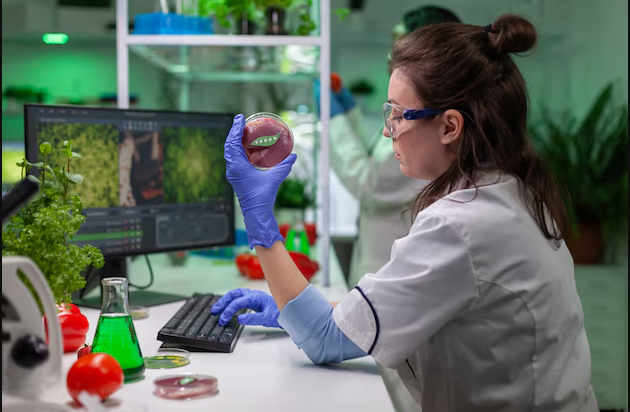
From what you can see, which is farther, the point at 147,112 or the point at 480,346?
the point at 147,112

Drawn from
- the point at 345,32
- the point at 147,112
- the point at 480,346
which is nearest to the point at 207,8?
the point at 147,112

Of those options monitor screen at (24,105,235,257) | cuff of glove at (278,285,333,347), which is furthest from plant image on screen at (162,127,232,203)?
cuff of glove at (278,285,333,347)

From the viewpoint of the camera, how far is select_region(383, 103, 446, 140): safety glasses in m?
1.18

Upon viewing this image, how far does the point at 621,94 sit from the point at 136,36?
7.78 ft

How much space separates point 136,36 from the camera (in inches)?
73.9

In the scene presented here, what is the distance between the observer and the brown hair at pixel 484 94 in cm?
115

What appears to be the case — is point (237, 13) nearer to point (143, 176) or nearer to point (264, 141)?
point (143, 176)

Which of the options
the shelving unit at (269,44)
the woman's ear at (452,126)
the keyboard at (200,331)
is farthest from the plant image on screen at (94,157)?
the woman's ear at (452,126)

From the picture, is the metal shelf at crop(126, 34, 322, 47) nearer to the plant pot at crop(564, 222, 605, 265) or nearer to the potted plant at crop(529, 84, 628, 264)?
the potted plant at crop(529, 84, 628, 264)

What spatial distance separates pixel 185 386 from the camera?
0.97 m

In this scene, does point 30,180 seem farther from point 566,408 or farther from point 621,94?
point 621,94

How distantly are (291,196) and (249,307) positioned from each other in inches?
52.1

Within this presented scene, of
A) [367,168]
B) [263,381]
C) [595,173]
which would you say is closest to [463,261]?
[263,381]

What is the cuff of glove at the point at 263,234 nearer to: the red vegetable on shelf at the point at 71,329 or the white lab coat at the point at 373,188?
the red vegetable on shelf at the point at 71,329
